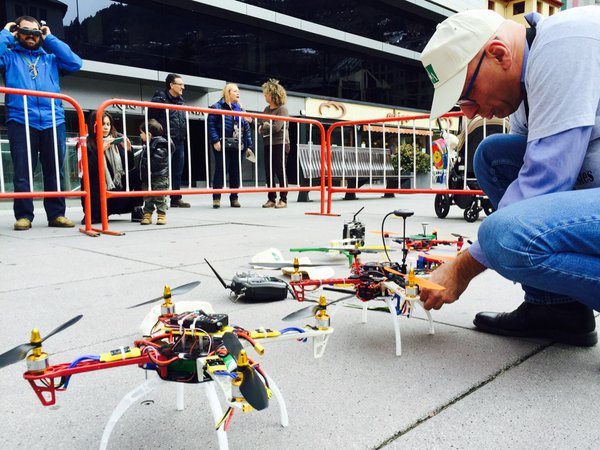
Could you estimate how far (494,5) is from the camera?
31.9 metres

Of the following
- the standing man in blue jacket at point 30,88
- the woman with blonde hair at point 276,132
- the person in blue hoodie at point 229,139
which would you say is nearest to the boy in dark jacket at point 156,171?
the standing man in blue jacket at point 30,88

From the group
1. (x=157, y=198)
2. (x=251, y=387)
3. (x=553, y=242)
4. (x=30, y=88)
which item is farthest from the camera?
(x=157, y=198)

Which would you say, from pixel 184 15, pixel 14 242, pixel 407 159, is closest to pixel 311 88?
pixel 184 15

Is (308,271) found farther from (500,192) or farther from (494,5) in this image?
(494,5)

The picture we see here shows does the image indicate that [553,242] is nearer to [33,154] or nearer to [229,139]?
[33,154]

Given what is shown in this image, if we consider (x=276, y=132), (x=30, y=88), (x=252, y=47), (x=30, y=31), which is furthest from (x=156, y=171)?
(x=252, y=47)

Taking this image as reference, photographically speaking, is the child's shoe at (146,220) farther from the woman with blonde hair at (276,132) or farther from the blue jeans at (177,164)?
the woman with blonde hair at (276,132)

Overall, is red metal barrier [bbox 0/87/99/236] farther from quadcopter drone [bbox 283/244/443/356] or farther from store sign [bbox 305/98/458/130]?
store sign [bbox 305/98/458/130]

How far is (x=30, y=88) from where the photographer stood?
500 centimetres

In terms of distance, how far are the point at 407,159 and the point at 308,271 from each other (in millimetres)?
8709

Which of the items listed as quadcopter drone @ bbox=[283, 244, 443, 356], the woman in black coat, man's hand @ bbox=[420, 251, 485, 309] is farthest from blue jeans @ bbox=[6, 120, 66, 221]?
man's hand @ bbox=[420, 251, 485, 309]

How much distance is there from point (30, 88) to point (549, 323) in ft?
16.4

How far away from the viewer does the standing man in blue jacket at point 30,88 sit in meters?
4.88

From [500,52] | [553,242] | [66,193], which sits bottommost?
[553,242]
